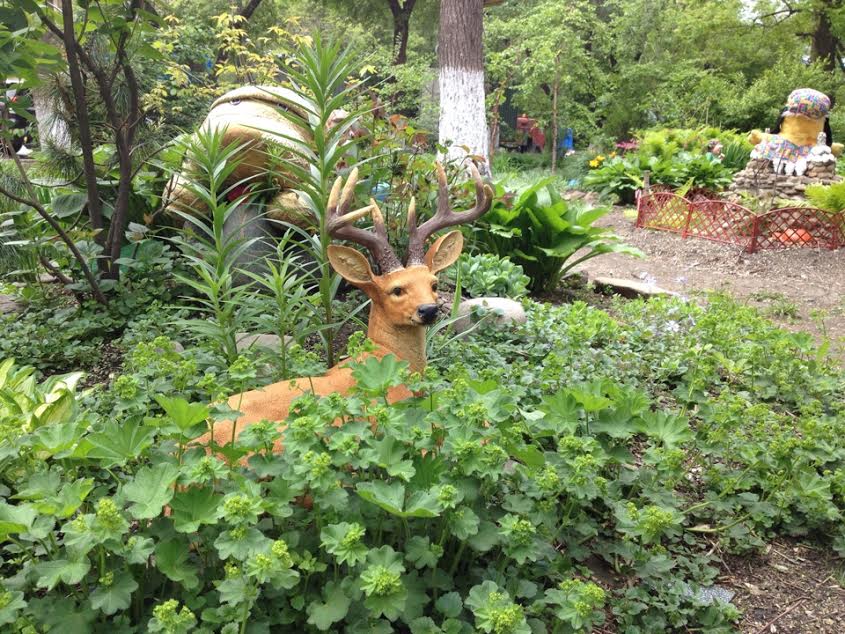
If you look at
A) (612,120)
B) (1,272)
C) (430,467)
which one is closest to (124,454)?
(430,467)

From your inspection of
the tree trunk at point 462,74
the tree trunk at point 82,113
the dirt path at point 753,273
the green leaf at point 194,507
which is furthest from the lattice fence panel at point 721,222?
the green leaf at point 194,507

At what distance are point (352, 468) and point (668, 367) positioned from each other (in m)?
2.31

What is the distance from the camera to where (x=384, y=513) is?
172cm

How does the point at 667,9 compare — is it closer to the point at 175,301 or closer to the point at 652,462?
the point at 175,301

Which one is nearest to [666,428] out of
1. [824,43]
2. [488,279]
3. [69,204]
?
[488,279]

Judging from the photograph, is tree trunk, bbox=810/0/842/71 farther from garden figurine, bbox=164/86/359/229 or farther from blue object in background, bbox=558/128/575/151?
garden figurine, bbox=164/86/359/229

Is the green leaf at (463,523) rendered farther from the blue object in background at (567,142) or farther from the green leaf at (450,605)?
the blue object in background at (567,142)

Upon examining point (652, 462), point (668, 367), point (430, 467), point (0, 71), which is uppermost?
point (0, 71)

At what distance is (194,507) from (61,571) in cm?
29

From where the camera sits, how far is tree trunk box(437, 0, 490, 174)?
8578mm

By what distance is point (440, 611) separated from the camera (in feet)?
5.27

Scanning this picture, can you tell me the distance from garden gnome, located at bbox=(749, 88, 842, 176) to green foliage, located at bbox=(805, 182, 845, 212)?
5.44 ft

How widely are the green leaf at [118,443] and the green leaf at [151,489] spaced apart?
65 mm

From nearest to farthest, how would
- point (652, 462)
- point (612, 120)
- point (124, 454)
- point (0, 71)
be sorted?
point (124, 454) < point (652, 462) < point (0, 71) < point (612, 120)
